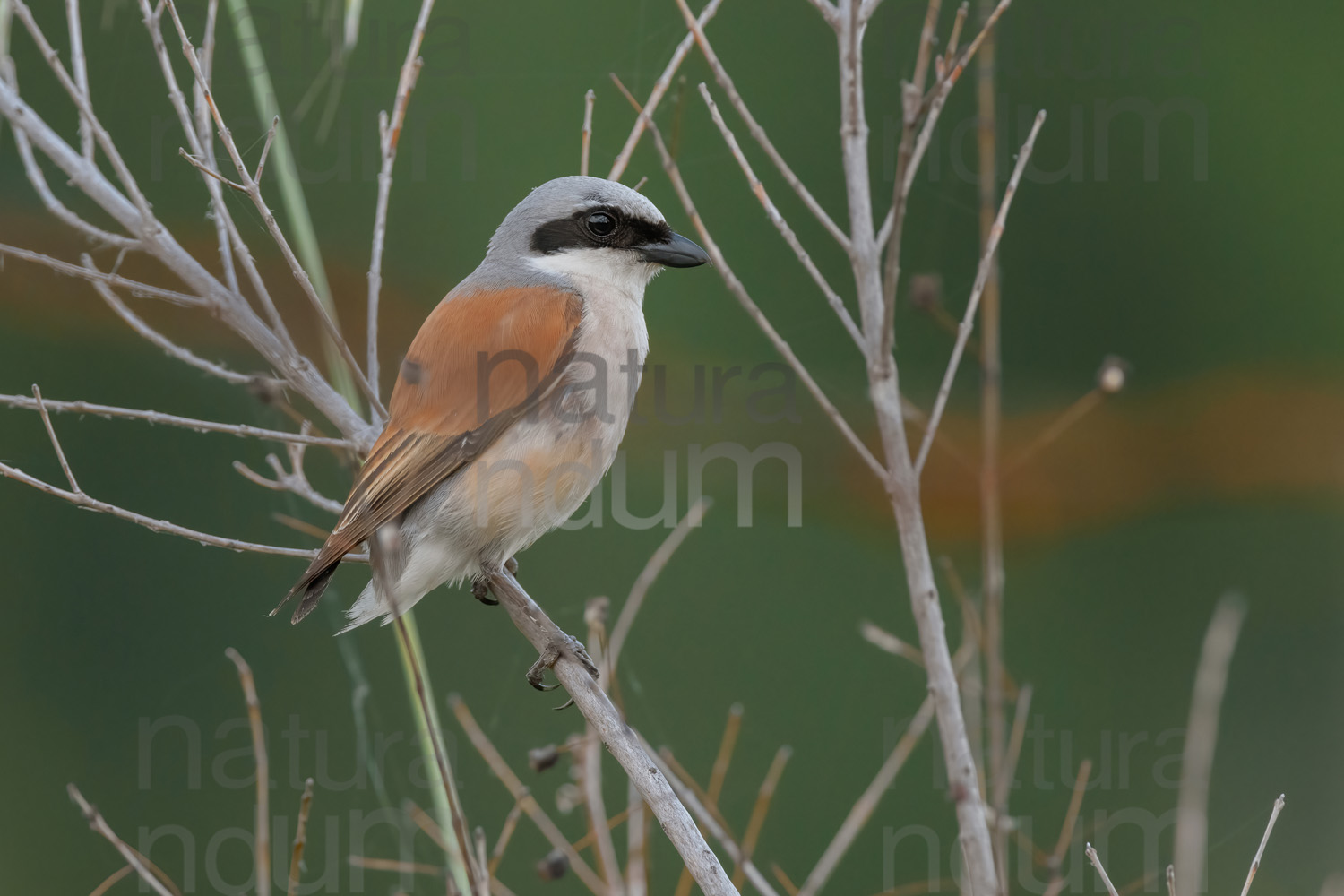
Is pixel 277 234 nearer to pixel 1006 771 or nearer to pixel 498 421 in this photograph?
pixel 498 421

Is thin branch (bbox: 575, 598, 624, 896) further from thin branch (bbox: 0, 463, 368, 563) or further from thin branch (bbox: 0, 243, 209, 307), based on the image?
thin branch (bbox: 0, 243, 209, 307)

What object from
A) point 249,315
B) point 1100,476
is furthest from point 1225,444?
point 249,315

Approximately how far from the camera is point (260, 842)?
137cm

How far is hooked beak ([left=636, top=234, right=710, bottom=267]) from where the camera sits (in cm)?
166

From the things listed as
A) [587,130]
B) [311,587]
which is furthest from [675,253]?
[311,587]

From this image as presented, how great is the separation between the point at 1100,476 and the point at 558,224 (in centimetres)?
167

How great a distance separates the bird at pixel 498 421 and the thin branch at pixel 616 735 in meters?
0.07

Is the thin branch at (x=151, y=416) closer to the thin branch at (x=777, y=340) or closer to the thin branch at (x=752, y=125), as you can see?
the thin branch at (x=777, y=340)

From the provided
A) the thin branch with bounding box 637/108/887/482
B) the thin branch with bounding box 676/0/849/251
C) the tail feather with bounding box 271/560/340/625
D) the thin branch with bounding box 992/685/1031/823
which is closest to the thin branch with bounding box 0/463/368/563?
the tail feather with bounding box 271/560/340/625

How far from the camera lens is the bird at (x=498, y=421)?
4.90ft

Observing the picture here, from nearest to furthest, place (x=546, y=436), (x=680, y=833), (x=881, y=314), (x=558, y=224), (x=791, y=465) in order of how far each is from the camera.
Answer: (x=680, y=833), (x=881, y=314), (x=546, y=436), (x=558, y=224), (x=791, y=465)

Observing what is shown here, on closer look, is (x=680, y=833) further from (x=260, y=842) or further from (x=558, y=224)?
(x=558, y=224)

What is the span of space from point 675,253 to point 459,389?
40cm

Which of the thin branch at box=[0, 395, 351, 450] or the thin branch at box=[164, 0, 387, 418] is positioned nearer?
the thin branch at box=[164, 0, 387, 418]
